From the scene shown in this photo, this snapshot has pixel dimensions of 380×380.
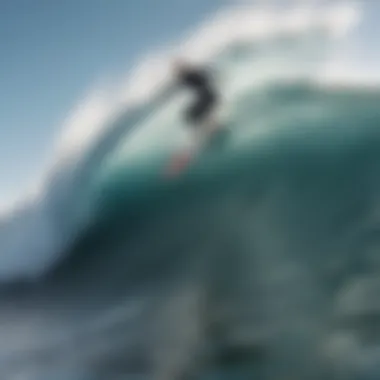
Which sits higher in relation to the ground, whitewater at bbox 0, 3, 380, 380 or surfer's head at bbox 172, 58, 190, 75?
surfer's head at bbox 172, 58, 190, 75

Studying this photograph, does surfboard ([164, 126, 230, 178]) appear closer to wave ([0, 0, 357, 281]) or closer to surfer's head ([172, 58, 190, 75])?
wave ([0, 0, 357, 281])

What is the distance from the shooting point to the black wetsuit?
1671mm

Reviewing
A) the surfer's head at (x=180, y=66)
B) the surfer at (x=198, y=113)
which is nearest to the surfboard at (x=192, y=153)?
the surfer at (x=198, y=113)

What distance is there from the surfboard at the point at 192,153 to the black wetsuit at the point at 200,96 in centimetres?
5

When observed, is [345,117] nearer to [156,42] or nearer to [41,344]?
[156,42]

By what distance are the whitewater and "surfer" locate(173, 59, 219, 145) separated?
3cm

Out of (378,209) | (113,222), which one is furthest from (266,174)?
(113,222)

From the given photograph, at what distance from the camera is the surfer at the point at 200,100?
1.67 meters

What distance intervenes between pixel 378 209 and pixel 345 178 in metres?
0.09

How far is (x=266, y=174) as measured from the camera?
1.65 m

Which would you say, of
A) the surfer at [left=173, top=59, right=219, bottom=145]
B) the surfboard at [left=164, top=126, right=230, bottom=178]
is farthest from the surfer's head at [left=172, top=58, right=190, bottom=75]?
the surfboard at [left=164, top=126, right=230, bottom=178]

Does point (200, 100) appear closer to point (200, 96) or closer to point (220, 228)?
point (200, 96)

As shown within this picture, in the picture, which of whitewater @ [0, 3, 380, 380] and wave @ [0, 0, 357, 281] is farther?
wave @ [0, 0, 357, 281]

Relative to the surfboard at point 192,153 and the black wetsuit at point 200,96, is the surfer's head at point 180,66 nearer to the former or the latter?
the black wetsuit at point 200,96
